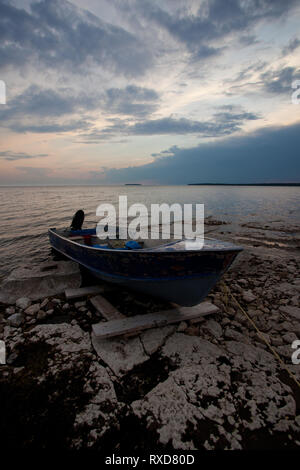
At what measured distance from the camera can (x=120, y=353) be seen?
3762 mm

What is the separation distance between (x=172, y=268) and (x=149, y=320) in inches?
49.5

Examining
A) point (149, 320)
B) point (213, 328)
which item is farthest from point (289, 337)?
point (149, 320)

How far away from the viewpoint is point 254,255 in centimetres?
925

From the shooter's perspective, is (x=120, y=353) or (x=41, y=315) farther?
(x=41, y=315)

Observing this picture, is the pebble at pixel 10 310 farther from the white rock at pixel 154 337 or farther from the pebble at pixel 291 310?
the pebble at pixel 291 310

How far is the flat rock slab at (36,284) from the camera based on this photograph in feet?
19.7

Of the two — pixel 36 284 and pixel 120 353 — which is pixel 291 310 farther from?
pixel 36 284

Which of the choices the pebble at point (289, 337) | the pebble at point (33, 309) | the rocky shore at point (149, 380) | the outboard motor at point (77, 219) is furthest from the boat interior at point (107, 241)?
the pebble at point (289, 337)

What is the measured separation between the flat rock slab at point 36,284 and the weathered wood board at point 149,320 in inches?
106

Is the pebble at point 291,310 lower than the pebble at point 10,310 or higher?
higher

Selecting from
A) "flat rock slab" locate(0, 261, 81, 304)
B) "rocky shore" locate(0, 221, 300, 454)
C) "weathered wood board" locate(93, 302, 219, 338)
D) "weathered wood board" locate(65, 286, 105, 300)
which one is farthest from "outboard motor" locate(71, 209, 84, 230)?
"weathered wood board" locate(93, 302, 219, 338)

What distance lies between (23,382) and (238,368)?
350 centimetres

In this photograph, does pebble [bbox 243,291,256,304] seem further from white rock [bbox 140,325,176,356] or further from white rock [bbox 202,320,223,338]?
white rock [bbox 140,325,176,356]
